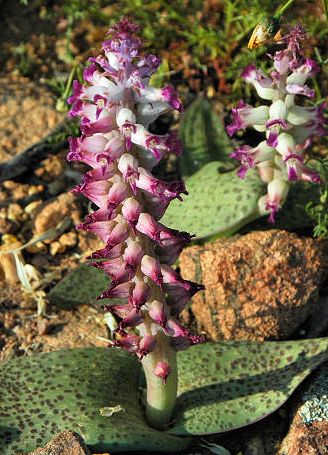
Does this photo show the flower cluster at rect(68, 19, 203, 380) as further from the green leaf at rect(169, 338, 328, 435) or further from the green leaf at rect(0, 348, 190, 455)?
the green leaf at rect(169, 338, 328, 435)

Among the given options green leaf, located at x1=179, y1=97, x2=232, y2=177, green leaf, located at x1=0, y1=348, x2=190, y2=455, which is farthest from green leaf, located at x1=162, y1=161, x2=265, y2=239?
green leaf, located at x1=0, y1=348, x2=190, y2=455

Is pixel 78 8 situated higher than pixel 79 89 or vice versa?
pixel 79 89

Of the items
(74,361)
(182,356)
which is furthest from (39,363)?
(182,356)

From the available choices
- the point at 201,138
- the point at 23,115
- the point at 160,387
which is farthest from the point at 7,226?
the point at 160,387

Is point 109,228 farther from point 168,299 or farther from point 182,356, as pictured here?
point 182,356

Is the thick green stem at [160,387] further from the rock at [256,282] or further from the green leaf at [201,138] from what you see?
the green leaf at [201,138]

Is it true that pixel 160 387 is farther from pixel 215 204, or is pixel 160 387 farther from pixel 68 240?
pixel 68 240
